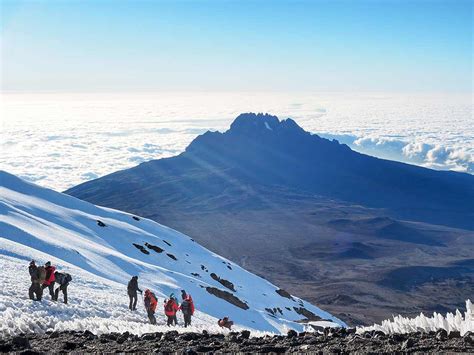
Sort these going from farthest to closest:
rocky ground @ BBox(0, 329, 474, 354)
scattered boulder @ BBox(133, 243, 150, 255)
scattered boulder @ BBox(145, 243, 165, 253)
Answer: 1. scattered boulder @ BBox(145, 243, 165, 253)
2. scattered boulder @ BBox(133, 243, 150, 255)
3. rocky ground @ BBox(0, 329, 474, 354)

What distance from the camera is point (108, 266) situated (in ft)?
159

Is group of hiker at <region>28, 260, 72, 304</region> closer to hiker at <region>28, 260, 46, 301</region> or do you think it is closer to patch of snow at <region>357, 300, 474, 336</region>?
hiker at <region>28, 260, 46, 301</region>

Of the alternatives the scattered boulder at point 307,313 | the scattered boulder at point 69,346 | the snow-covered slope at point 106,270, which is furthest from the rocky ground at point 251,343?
the scattered boulder at point 307,313

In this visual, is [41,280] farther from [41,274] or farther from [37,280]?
[41,274]

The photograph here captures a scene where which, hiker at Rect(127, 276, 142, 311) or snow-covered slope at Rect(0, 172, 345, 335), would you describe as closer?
snow-covered slope at Rect(0, 172, 345, 335)

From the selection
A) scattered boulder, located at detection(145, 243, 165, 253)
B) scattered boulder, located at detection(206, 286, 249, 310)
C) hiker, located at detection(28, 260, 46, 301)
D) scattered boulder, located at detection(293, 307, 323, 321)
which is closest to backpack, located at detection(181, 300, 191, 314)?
hiker, located at detection(28, 260, 46, 301)

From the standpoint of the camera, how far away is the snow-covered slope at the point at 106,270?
2309cm

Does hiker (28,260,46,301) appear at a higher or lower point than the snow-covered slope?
higher

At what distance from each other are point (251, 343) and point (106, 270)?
36438 mm

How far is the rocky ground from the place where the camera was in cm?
927

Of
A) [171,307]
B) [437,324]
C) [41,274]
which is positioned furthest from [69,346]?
[171,307]

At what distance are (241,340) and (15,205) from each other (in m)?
56.9

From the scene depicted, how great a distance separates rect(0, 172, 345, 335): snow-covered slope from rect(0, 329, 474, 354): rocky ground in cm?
303

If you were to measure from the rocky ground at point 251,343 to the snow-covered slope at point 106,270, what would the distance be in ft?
9.96
